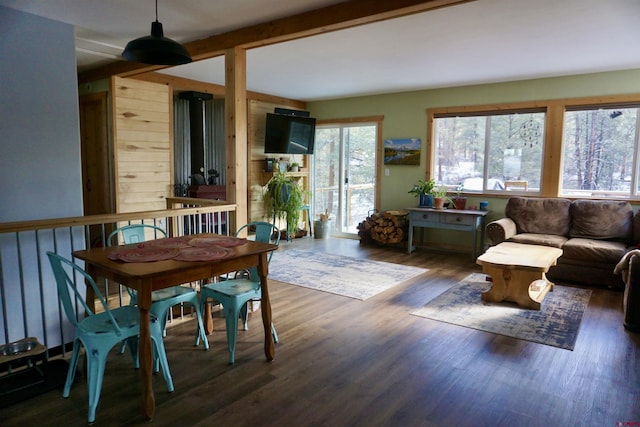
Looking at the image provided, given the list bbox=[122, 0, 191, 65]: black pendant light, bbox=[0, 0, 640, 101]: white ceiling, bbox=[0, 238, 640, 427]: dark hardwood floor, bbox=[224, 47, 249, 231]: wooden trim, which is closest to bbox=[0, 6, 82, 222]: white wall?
bbox=[0, 0, 640, 101]: white ceiling

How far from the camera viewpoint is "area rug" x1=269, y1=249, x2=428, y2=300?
4543mm

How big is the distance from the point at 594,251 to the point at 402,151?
3.23 meters

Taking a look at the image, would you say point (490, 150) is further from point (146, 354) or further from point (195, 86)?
point (146, 354)

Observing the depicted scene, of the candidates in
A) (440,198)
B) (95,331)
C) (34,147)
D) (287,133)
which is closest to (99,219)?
(95,331)

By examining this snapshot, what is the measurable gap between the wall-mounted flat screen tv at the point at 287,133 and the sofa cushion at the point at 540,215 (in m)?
3.49

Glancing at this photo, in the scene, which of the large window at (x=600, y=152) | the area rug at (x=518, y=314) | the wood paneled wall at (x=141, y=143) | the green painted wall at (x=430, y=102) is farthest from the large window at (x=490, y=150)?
the wood paneled wall at (x=141, y=143)

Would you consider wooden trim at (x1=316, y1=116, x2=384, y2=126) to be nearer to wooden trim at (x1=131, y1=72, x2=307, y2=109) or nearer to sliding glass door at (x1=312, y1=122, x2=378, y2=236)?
sliding glass door at (x1=312, y1=122, x2=378, y2=236)

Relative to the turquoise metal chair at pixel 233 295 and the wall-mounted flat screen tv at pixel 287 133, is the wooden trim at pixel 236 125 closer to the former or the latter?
the turquoise metal chair at pixel 233 295

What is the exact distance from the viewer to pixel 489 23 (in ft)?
11.6

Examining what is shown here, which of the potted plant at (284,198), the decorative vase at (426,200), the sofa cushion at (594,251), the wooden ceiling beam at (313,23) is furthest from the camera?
the potted plant at (284,198)

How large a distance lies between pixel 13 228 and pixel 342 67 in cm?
391

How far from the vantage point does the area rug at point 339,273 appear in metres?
4.54

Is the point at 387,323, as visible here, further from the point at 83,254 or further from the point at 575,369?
the point at 83,254

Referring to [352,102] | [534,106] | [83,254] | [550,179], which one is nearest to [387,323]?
[83,254]
